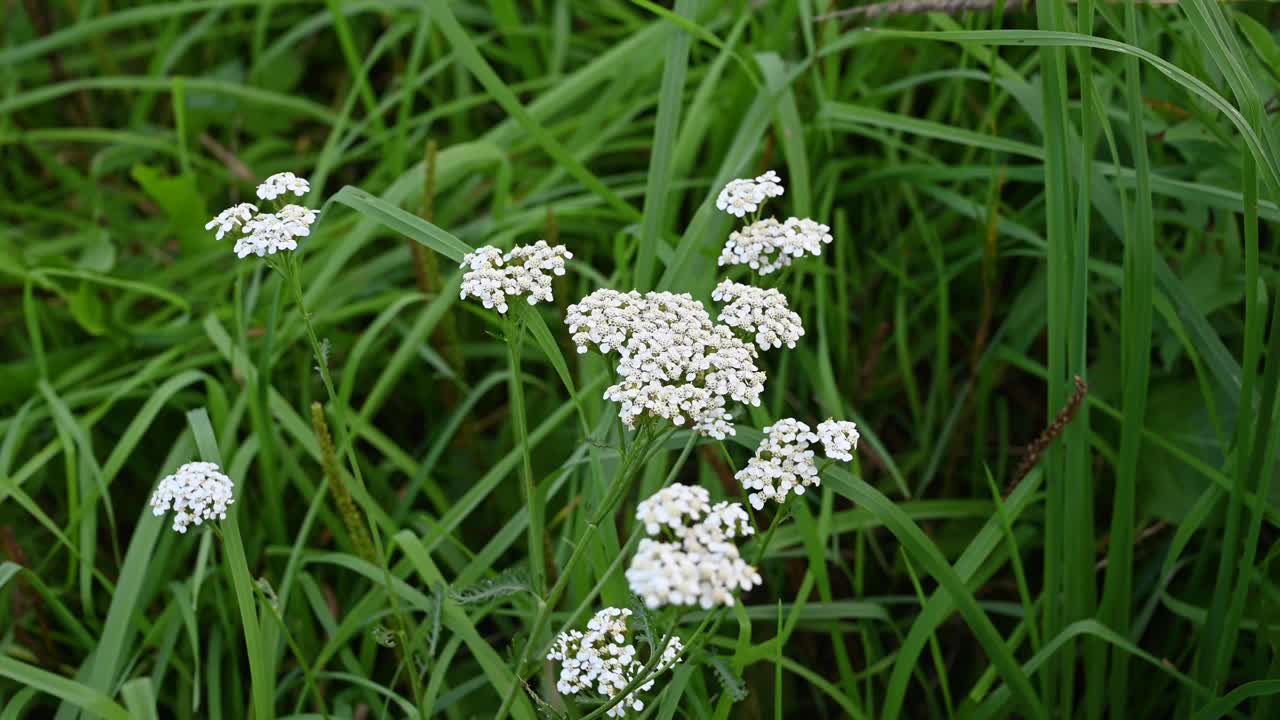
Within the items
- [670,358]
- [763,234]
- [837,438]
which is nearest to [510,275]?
[670,358]

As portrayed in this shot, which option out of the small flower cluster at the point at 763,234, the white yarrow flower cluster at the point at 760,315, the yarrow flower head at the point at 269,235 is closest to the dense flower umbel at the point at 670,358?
the white yarrow flower cluster at the point at 760,315

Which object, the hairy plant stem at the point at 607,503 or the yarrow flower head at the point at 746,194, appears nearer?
the hairy plant stem at the point at 607,503

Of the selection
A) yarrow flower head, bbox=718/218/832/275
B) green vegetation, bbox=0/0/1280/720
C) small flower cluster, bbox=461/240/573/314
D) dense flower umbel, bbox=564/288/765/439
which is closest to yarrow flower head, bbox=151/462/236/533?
green vegetation, bbox=0/0/1280/720

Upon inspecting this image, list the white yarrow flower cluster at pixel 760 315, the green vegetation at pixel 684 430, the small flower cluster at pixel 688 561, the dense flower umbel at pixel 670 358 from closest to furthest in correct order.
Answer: the small flower cluster at pixel 688 561 → the dense flower umbel at pixel 670 358 → the white yarrow flower cluster at pixel 760 315 → the green vegetation at pixel 684 430

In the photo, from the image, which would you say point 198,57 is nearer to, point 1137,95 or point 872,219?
point 872,219

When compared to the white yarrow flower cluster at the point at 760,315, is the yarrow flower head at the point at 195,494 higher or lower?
lower

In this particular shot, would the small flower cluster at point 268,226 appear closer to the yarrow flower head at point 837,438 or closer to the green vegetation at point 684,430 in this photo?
the green vegetation at point 684,430
